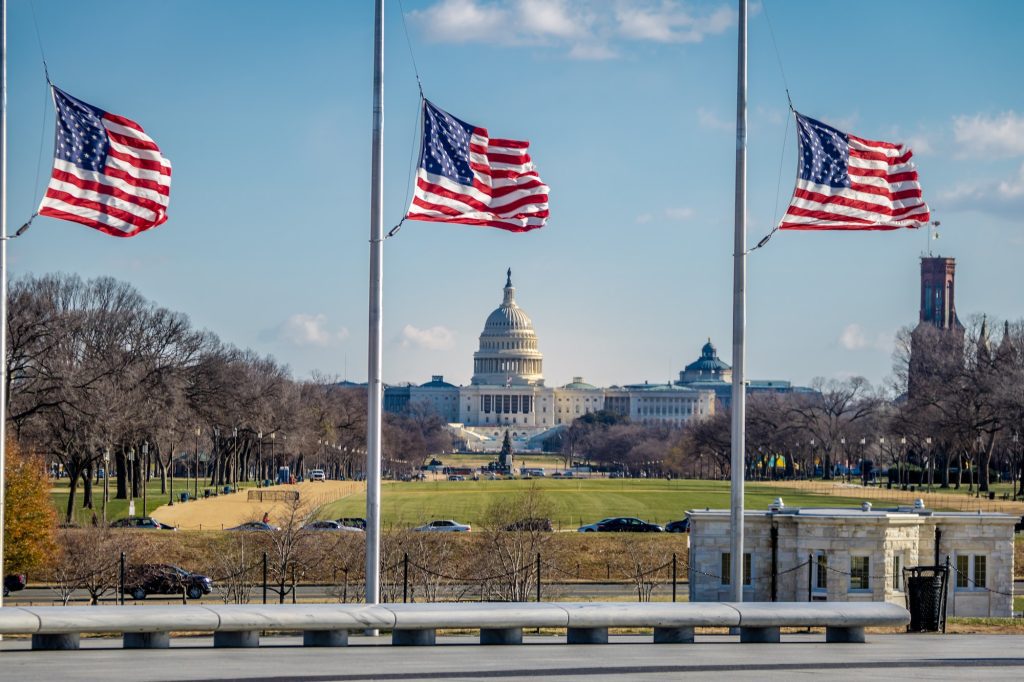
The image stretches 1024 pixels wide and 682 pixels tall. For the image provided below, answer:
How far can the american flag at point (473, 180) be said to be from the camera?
23547mm

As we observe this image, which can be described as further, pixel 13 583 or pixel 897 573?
pixel 13 583

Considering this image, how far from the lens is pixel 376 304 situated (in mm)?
23391

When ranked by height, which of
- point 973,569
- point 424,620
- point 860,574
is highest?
point 424,620

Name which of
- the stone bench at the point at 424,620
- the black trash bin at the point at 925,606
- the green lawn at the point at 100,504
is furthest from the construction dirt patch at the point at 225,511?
the stone bench at the point at 424,620

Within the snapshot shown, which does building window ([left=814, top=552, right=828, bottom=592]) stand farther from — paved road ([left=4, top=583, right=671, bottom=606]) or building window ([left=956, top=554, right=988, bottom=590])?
paved road ([left=4, top=583, right=671, bottom=606])

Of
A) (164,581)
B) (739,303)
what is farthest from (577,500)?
(739,303)

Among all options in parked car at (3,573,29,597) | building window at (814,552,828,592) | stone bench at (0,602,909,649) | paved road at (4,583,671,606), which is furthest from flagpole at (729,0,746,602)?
parked car at (3,573,29,597)

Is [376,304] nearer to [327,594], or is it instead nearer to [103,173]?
[103,173]

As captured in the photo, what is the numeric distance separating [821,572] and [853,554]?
87 centimetres

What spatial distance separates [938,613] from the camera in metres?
23.7

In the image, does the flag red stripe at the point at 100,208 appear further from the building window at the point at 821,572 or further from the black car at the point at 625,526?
the black car at the point at 625,526

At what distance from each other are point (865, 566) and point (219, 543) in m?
25.5

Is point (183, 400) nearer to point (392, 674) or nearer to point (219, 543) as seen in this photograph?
point (219, 543)

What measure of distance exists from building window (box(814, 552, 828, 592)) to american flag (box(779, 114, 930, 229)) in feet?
43.9
